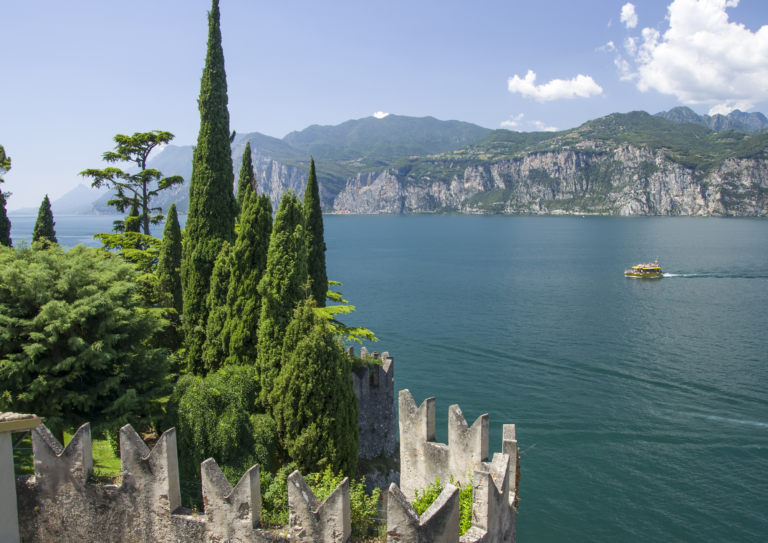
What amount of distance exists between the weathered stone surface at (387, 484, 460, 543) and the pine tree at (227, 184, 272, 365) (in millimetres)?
9916

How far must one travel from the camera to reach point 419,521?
8125 mm

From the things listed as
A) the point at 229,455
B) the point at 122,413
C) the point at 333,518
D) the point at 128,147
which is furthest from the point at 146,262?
the point at 333,518

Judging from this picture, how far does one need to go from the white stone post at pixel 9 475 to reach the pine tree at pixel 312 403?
20.0 feet

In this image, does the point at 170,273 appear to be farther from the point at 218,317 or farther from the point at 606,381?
the point at 606,381

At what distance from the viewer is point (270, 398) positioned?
47.1 feet

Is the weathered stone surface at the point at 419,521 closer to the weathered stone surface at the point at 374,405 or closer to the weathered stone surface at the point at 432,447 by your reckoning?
the weathered stone surface at the point at 432,447

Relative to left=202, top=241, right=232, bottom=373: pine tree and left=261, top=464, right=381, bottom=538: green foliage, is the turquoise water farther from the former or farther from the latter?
left=202, top=241, right=232, bottom=373: pine tree

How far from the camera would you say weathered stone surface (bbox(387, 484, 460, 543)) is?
26.7 feet

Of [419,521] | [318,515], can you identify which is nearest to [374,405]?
[318,515]

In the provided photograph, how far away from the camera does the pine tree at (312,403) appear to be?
13727mm

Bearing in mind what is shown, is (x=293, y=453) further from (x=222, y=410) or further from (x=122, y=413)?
(x=122, y=413)

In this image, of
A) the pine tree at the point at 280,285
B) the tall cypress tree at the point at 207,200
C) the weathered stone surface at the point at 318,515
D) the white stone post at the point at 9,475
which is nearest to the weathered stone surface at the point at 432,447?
the weathered stone surface at the point at 318,515

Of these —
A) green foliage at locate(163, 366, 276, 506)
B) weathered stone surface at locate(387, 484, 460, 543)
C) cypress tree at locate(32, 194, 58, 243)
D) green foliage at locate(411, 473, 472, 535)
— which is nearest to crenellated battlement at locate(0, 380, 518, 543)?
weathered stone surface at locate(387, 484, 460, 543)

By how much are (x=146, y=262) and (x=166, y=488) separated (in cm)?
2153
